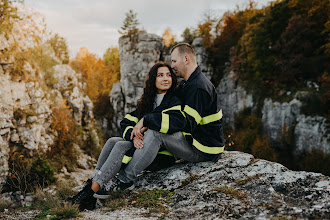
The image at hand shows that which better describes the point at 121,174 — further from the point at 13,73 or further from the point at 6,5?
the point at 6,5

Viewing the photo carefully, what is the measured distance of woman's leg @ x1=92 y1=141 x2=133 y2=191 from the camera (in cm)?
312

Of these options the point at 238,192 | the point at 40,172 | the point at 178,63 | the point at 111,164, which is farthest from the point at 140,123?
the point at 40,172

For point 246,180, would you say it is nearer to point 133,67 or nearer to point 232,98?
point 232,98

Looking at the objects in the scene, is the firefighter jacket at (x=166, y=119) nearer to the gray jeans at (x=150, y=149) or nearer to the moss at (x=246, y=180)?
the gray jeans at (x=150, y=149)

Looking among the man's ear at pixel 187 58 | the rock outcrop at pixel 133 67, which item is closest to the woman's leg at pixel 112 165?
the man's ear at pixel 187 58

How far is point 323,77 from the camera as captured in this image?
12.7m

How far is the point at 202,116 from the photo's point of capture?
134 inches

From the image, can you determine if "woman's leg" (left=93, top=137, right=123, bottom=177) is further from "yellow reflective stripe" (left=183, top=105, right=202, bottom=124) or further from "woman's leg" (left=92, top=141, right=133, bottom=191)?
"yellow reflective stripe" (left=183, top=105, right=202, bottom=124)

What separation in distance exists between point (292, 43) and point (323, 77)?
3017mm

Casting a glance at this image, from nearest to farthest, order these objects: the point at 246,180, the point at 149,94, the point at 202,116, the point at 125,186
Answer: the point at 246,180, the point at 125,186, the point at 202,116, the point at 149,94

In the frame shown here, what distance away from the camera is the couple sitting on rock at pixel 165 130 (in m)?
3.14

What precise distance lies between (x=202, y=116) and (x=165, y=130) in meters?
0.63

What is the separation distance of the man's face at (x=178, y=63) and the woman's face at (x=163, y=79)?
0.51 ft

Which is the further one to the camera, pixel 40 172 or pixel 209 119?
pixel 40 172
